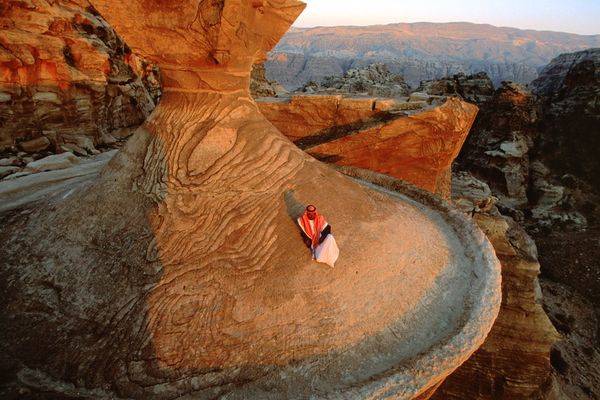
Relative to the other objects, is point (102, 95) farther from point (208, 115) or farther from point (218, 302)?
point (218, 302)

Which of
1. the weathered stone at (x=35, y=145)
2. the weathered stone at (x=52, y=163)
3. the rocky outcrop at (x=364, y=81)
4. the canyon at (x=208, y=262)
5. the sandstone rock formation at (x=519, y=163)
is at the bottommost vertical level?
the sandstone rock formation at (x=519, y=163)

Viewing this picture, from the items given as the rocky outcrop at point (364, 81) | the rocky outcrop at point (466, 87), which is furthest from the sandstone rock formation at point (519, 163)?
the rocky outcrop at point (364, 81)

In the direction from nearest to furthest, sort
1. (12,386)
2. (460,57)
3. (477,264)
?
(12,386) → (477,264) → (460,57)

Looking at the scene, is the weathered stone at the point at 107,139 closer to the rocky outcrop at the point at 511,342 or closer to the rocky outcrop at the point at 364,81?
the rocky outcrop at the point at 511,342

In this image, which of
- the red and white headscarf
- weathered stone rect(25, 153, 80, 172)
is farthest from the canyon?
weathered stone rect(25, 153, 80, 172)

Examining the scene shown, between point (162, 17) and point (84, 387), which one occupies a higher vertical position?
point (162, 17)

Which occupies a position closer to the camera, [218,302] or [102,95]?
[218,302]

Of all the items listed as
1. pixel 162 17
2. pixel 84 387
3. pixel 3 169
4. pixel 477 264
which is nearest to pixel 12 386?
pixel 84 387

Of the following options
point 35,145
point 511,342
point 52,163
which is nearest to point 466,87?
point 511,342
